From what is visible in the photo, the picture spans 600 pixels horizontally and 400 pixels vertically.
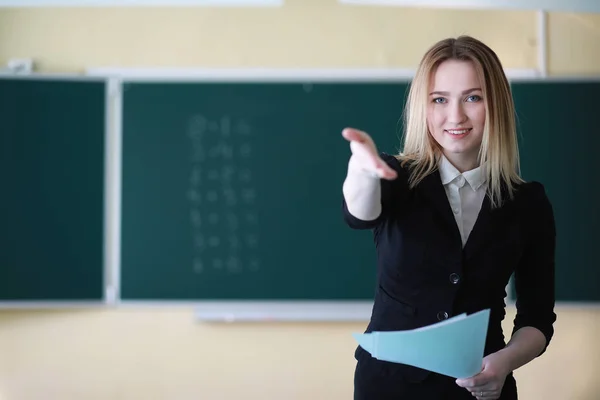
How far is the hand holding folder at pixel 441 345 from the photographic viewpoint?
2.94 feet

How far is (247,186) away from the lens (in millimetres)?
2963

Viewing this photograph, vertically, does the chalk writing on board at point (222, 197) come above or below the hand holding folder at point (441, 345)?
above

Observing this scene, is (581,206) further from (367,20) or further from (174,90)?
(174,90)

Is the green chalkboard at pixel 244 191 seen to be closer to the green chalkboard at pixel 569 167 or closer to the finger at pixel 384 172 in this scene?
the green chalkboard at pixel 569 167

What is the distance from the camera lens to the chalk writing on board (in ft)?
9.71

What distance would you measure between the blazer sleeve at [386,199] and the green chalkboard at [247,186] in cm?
189

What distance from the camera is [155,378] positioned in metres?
3.01

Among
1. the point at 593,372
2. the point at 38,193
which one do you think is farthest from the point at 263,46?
the point at 593,372

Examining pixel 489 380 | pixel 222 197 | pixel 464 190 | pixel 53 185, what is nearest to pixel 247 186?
pixel 222 197

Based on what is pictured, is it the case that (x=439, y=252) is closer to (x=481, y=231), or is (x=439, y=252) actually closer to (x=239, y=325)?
(x=481, y=231)

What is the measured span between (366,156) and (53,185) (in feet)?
8.09

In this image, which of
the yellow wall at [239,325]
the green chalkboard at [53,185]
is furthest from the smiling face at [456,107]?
the green chalkboard at [53,185]

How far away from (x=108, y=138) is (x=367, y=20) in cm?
142

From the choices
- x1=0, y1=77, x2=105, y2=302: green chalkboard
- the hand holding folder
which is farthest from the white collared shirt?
x1=0, y1=77, x2=105, y2=302: green chalkboard
